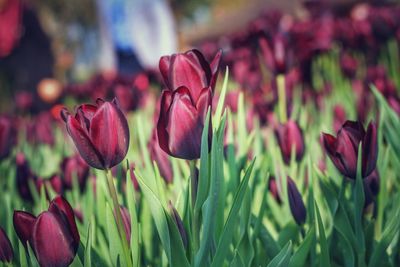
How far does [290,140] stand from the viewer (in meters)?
1.04

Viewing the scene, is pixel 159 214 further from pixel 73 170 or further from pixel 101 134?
pixel 73 170

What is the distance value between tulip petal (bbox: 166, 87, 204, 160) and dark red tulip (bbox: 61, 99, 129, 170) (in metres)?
0.06

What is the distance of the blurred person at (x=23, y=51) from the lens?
10.1 ft

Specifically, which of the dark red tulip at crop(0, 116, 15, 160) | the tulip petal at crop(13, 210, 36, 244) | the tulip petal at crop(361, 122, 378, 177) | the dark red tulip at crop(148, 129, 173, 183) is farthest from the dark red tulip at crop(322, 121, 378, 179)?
the dark red tulip at crop(0, 116, 15, 160)

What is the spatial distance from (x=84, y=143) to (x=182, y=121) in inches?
4.8

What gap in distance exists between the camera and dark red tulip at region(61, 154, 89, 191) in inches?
44.1

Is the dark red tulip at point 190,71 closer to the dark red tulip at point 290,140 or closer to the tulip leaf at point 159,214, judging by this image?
the tulip leaf at point 159,214

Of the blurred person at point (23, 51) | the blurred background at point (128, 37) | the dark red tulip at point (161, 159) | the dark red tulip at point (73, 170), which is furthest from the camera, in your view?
the blurred person at point (23, 51)

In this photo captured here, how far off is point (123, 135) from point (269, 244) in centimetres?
30

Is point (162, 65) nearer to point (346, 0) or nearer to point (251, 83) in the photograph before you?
point (251, 83)

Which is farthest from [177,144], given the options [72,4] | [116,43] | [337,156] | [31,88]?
[72,4]

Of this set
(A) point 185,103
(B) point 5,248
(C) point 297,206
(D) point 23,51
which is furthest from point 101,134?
(D) point 23,51

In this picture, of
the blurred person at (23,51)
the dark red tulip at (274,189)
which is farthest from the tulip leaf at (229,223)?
the blurred person at (23,51)

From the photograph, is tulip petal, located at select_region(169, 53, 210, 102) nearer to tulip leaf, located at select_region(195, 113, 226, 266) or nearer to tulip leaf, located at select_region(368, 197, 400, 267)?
tulip leaf, located at select_region(195, 113, 226, 266)
